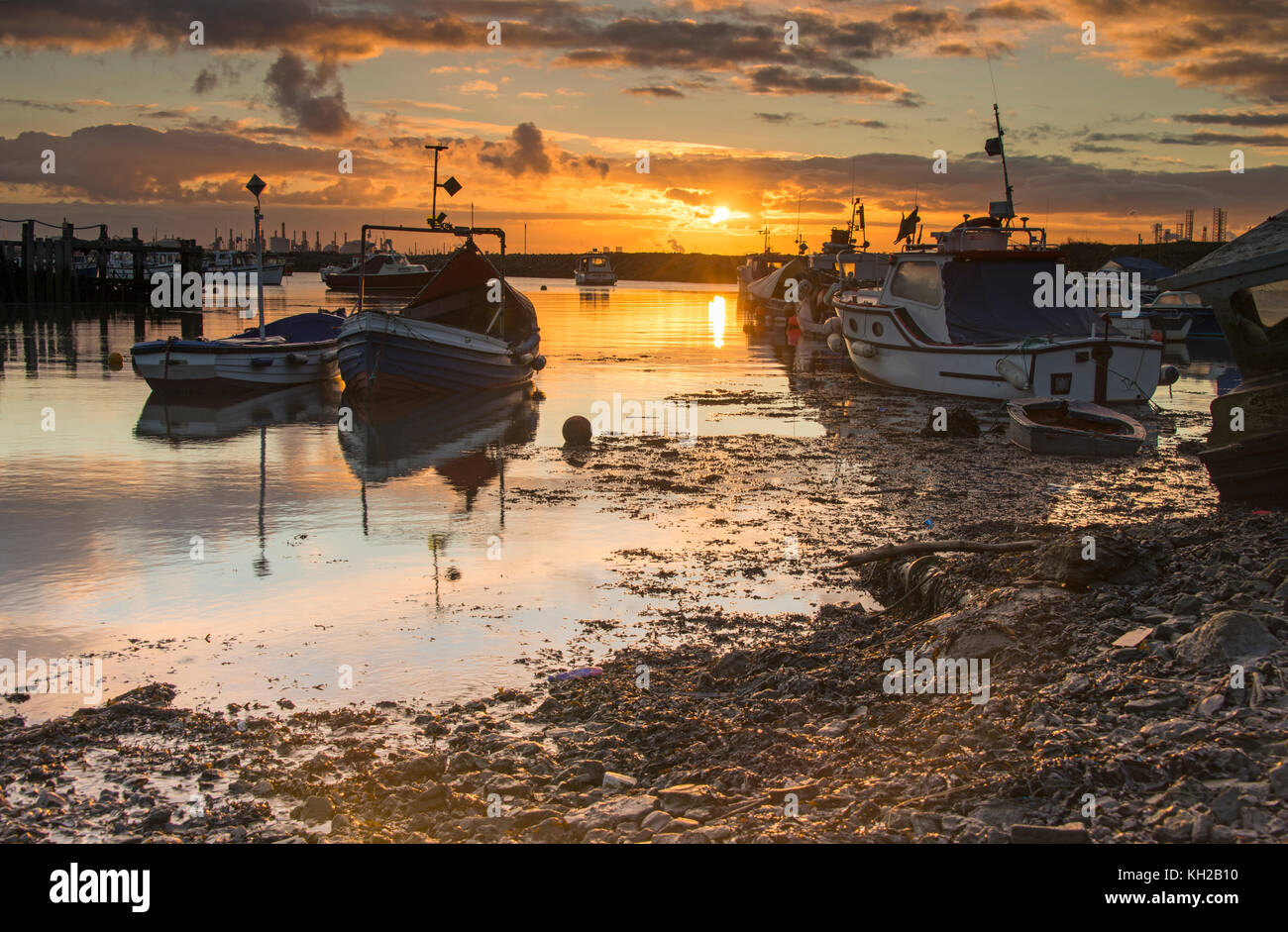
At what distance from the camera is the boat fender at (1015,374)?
1966 cm

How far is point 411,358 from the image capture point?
21.9 meters

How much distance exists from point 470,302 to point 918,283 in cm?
1083

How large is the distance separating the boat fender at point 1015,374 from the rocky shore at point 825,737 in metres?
11.3

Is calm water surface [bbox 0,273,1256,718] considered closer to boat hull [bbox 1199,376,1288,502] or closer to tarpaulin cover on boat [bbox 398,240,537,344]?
tarpaulin cover on boat [bbox 398,240,537,344]

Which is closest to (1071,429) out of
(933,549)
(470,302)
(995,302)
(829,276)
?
(995,302)

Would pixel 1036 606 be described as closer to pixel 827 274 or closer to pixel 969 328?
pixel 969 328

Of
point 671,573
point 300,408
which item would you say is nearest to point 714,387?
point 300,408

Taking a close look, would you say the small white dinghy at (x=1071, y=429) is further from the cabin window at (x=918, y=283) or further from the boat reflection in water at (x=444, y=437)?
the boat reflection in water at (x=444, y=437)

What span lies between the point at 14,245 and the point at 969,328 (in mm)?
61327

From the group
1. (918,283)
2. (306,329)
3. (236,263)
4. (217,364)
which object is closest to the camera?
(918,283)

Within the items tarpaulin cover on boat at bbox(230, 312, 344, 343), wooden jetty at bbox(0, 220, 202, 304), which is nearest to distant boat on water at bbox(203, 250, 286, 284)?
wooden jetty at bbox(0, 220, 202, 304)

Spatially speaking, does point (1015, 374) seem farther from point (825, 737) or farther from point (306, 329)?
point (306, 329)

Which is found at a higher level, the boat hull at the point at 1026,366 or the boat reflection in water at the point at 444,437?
the boat hull at the point at 1026,366

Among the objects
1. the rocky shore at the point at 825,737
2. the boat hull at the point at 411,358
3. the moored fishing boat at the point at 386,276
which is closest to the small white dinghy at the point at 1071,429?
the rocky shore at the point at 825,737
